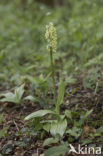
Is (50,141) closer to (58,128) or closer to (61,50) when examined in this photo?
(58,128)

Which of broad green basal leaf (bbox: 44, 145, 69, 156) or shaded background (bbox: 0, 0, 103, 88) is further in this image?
shaded background (bbox: 0, 0, 103, 88)

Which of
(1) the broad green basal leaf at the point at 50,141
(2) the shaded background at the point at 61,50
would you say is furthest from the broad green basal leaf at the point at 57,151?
(2) the shaded background at the point at 61,50

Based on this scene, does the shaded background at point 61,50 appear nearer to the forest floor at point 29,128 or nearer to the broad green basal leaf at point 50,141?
the forest floor at point 29,128

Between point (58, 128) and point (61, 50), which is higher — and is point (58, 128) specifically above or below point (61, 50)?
below

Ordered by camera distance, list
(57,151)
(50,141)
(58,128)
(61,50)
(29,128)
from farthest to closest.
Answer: (61,50), (29,128), (58,128), (50,141), (57,151)

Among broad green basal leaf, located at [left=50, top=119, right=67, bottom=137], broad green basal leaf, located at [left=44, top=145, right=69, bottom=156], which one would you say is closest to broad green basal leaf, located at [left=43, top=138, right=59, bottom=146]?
broad green basal leaf, located at [left=50, top=119, right=67, bottom=137]

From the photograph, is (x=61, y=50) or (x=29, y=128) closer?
(x=29, y=128)

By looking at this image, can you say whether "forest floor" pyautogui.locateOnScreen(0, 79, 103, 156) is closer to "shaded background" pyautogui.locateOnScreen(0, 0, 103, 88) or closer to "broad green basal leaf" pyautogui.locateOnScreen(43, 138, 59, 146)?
"broad green basal leaf" pyautogui.locateOnScreen(43, 138, 59, 146)

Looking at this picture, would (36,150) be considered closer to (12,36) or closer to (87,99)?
(87,99)

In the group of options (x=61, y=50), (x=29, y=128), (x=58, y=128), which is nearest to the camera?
(x=58, y=128)

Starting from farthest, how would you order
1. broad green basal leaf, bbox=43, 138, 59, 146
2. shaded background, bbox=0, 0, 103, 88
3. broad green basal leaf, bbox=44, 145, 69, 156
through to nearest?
shaded background, bbox=0, 0, 103, 88, broad green basal leaf, bbox=43, 138, 59, 146, broad green basal leaf, bbox=44, 145, 69, 156

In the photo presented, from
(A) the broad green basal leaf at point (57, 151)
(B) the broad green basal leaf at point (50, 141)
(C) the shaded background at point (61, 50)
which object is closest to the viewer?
(A) the broad green basal leaf at point (57, 151)

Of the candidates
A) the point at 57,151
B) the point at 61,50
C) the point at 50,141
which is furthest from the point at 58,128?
the point at 61,50

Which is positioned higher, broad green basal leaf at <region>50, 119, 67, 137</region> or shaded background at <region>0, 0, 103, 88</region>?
shaded background at <region>0, 0, 103, 88</region>
